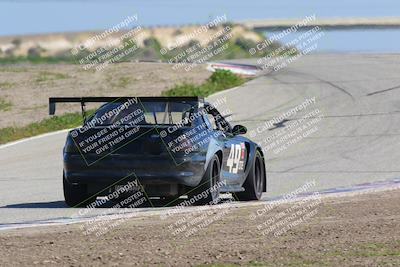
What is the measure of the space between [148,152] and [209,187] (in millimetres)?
818

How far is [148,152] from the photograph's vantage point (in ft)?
40.8

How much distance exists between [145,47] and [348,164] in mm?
25302

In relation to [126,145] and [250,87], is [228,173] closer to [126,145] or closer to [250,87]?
[126,145]

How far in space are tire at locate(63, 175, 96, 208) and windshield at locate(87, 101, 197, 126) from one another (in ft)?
2.54

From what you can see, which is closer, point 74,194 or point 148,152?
point 148,152

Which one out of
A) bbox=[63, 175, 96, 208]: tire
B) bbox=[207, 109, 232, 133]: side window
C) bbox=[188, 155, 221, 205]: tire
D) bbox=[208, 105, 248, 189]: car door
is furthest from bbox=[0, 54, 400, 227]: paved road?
bbox=[188, 155, 221, 205]: tire

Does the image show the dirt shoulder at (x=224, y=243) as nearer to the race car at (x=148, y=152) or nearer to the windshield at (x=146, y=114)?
the race car at (x=148, y=152)

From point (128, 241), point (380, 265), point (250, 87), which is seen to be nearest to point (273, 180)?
point (128, 241)

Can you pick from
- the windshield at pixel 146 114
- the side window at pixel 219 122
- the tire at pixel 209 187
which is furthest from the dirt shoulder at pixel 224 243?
the side window at pixel 219 122

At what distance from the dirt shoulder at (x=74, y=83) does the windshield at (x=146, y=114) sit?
15446 mm

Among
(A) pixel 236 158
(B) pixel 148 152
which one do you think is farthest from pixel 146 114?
(A) pixel 236 158

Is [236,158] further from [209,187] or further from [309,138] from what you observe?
[309,138]

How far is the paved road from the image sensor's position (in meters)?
15.9

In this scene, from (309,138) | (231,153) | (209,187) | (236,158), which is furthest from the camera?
(309,138)
